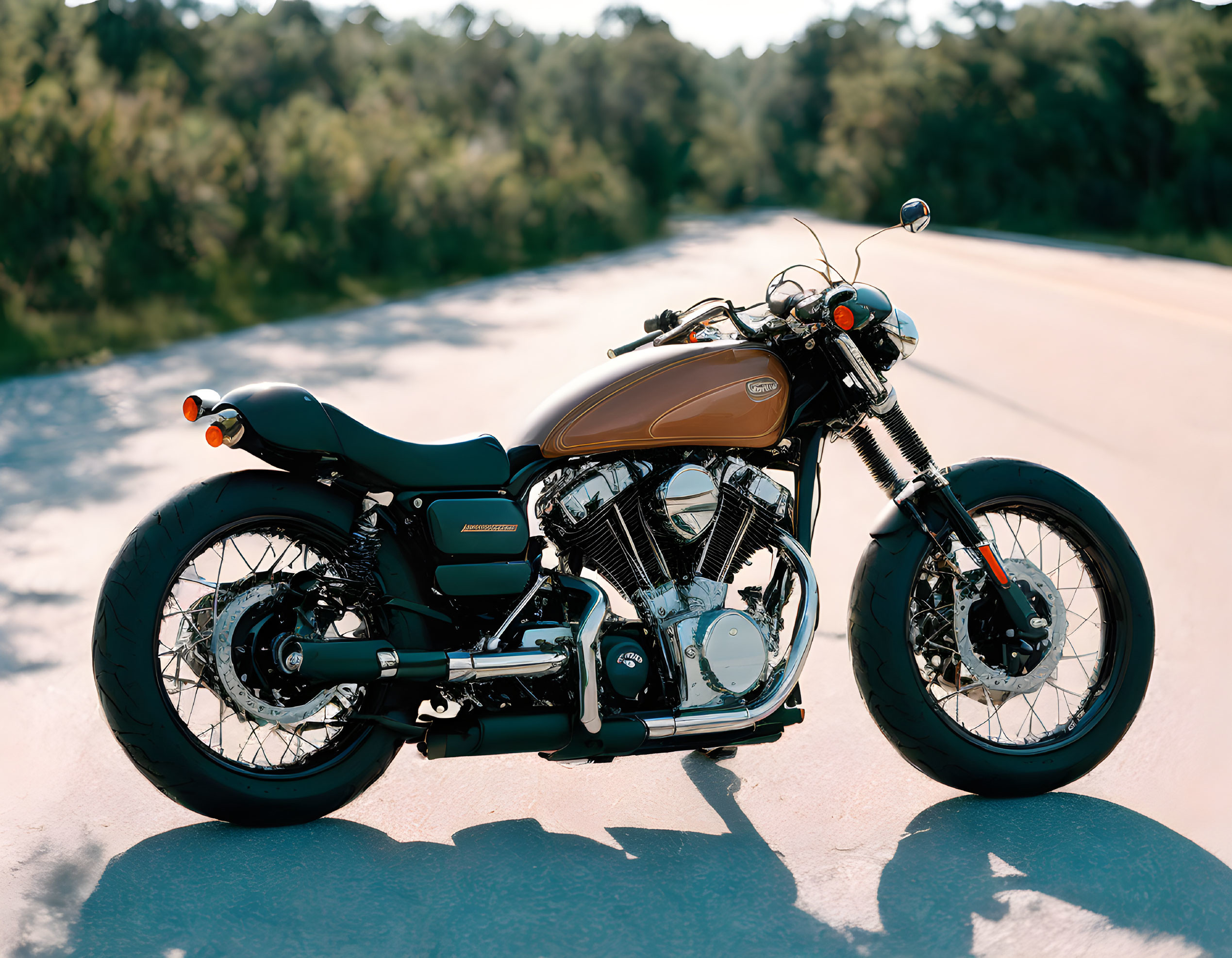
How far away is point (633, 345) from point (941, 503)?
1079 mm

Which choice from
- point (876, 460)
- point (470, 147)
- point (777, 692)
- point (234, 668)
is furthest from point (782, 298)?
point (470, 147)

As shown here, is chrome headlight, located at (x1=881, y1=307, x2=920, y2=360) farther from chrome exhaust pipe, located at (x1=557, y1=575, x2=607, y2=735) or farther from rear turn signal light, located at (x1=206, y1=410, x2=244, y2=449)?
rear turn signal light, located at (x1=206, y1=410, x2=244, y2=449)

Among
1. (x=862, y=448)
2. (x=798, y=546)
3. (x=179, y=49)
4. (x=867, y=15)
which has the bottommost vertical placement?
(x=798, y=546)

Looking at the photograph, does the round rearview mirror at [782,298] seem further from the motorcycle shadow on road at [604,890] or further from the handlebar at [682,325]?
the motorcycle shadow on road at [604,890]

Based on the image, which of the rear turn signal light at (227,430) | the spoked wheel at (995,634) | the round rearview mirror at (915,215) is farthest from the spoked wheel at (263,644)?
the round rearview mirror at (915,215)

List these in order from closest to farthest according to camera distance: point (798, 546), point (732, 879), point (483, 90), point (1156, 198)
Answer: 1. point (732, 879)
2. point (798, 546)
3. point (1156, 198)
4. point (483, 90)

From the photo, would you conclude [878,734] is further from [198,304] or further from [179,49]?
[179,49]

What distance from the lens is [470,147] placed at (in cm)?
2898

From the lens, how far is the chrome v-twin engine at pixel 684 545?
126 inches

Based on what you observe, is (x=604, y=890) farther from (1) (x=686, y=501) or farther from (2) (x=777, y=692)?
(1) (x=686, y=501)

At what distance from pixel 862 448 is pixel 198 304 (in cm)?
1320

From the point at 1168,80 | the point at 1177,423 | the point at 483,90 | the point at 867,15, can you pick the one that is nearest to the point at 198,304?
the point at 1177,423

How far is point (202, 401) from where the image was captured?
305 cm

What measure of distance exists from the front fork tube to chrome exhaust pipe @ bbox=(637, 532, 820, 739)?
350 mm
